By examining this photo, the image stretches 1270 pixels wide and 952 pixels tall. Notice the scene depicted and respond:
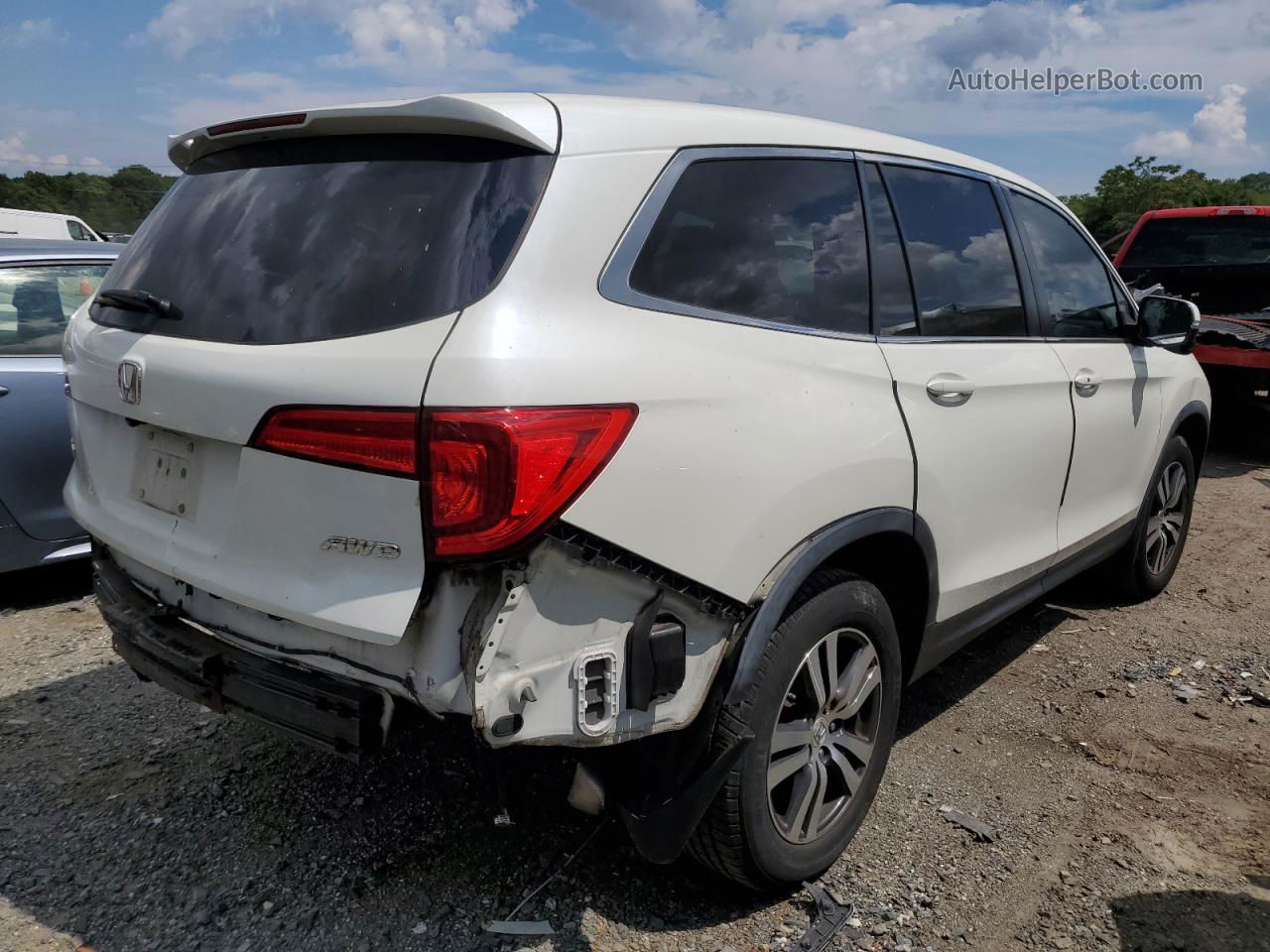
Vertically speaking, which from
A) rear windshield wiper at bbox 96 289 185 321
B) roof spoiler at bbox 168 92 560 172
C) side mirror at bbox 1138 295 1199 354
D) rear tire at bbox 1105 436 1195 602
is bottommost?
rear tire at bbox 1105 436 1195 602

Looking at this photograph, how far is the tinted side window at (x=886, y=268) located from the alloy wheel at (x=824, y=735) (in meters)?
0.87

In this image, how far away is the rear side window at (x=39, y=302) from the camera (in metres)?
4.29

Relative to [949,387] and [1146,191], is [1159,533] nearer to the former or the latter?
[949,387]

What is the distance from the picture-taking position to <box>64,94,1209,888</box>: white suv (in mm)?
1799

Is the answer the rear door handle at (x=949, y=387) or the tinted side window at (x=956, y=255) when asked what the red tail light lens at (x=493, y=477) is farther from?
the tinted side window at (x=956, y=255)

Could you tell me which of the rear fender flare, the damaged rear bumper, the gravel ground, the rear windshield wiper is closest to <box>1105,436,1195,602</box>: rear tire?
the gravel ground

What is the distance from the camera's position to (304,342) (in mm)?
1915

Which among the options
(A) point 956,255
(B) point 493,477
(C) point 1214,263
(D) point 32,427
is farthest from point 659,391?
(C) point 1214,263

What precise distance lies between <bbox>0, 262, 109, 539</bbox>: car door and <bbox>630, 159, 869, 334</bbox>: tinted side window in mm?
3012

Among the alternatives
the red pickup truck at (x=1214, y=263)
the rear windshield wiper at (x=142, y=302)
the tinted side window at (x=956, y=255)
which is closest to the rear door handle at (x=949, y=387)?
the tinted side window at (x=956, y=255)

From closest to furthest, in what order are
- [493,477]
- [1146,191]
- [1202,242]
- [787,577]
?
1. [493,477]
2. [787,577]
3. [1202,242]
4. [1146,191]

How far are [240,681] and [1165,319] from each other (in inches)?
153

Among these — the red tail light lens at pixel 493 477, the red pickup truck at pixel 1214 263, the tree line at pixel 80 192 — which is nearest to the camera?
the red tail light lens at pixel 493 477

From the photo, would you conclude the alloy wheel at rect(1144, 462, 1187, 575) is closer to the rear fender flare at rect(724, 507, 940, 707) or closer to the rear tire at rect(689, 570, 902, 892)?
the rear tire at rect(689, 570, 902, 892)
